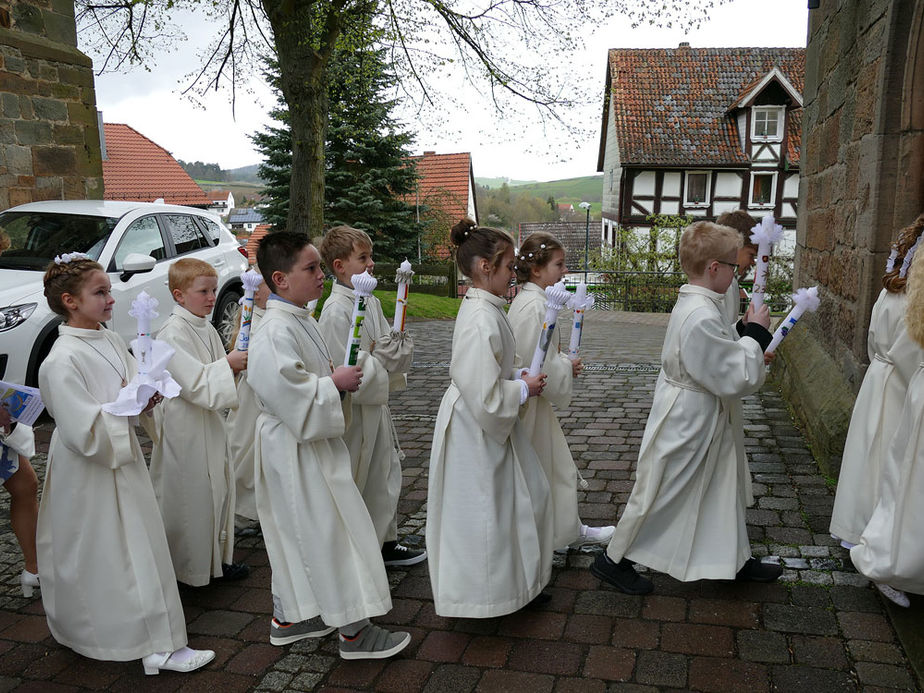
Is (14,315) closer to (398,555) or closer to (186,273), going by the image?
(186,273)

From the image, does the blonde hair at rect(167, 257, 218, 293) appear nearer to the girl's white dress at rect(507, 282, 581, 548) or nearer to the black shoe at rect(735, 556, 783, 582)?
the girl's white dress at rect(507, 282, 581, 548)

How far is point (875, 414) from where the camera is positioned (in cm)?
374

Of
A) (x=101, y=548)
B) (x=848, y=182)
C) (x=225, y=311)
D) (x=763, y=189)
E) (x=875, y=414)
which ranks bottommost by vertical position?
(x=101, y=548)

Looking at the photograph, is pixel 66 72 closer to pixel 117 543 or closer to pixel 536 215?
pixel 117 543

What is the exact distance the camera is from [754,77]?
2895cm

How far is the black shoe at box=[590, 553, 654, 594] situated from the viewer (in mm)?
3623

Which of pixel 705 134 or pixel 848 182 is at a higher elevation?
pixel 705 134

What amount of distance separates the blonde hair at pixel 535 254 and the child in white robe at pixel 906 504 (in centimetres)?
166

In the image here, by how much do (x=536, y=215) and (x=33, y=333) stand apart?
193 ft

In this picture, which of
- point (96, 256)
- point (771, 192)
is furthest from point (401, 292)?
point (771, 192)

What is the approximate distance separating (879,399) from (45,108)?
9.96 m

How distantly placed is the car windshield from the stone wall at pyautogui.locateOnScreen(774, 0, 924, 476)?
655cm

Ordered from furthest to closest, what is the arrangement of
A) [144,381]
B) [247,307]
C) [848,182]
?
[848,182] → [247,307] → [144,381]

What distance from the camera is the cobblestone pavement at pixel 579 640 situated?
2.95 metres
